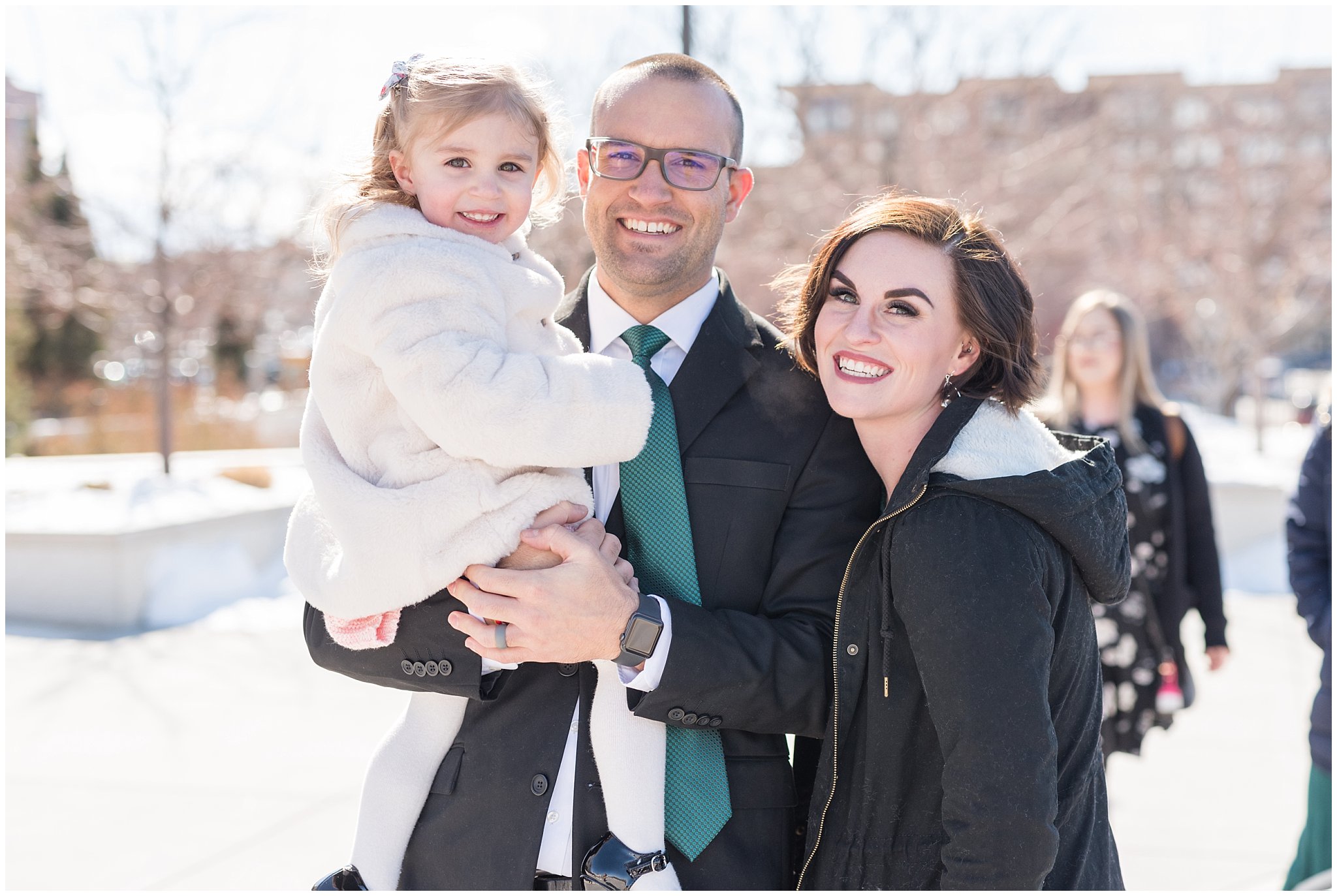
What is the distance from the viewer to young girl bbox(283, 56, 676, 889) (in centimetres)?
202

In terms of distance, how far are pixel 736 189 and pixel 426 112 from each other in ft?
2.81

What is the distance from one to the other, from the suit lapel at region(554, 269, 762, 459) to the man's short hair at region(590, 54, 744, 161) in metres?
0.42

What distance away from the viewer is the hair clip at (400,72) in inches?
91.9

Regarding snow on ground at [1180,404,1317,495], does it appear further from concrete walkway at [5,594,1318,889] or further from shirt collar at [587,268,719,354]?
shirt collar at [587,268,719,354]

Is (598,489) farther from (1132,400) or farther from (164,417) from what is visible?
(164,417)

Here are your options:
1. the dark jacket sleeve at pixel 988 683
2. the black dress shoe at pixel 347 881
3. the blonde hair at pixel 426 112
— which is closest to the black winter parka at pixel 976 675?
the dark jacket sleeve at pixel 988 683

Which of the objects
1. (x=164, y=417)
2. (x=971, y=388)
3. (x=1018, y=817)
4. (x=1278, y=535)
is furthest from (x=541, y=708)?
(x=164, y=417)

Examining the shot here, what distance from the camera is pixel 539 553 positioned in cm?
210

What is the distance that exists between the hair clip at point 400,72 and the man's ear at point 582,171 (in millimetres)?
567

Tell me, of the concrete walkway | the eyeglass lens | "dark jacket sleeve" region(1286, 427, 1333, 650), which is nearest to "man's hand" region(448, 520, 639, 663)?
the eyeglass lens

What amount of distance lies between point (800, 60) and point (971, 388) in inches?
366

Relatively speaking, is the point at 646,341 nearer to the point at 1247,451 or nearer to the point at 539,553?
the point at 539,553

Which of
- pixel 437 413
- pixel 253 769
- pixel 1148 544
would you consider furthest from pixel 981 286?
pixel 253 769

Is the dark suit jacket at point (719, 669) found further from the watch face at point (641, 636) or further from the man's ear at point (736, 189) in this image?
the man's ear at point (736, 189)
